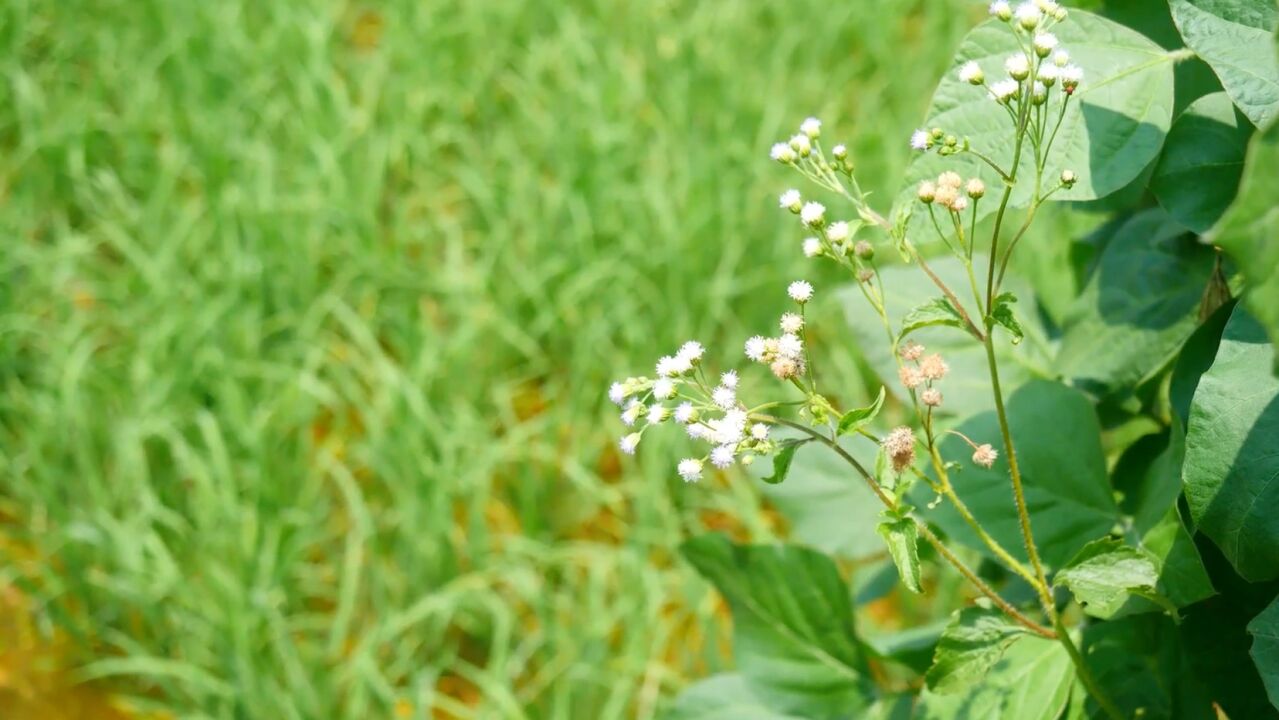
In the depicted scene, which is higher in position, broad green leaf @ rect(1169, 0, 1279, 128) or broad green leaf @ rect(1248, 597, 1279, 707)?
broad green leaf @ rect(1169, 0, 1279, 128)

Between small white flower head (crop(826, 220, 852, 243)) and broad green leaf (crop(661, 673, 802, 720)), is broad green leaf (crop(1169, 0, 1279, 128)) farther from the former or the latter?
broad green leaf (crop(661, 673, 802, 720))

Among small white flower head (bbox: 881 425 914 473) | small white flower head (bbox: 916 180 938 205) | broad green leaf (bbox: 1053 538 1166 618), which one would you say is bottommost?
broad green leaf (bbox: 1053 538 1166 618)

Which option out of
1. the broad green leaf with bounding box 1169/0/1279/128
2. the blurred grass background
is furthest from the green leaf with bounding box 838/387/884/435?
the blurred grass background

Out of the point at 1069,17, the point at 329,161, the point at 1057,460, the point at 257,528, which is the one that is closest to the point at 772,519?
the point at 257,528

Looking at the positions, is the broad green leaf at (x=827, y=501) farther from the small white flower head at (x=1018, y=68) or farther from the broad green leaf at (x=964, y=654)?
the small white flower head at (x=1018, y=68)

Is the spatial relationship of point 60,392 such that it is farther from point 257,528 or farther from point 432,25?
point 432,25

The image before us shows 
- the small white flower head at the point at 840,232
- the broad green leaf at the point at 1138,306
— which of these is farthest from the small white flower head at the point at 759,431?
the broad green leaf at the point at 1138,306

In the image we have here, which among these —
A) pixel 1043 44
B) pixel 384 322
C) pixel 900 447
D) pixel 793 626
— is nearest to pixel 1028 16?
pixel 1043 44
